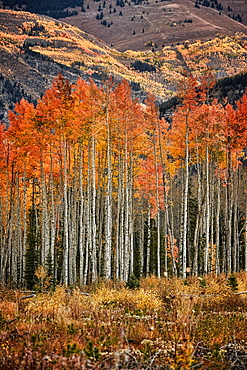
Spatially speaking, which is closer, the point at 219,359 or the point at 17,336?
the point at 219,359

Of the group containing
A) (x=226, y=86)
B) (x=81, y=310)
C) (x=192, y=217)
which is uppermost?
(x=226, y=86)

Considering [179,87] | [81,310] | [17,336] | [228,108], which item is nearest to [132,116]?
[179,87]

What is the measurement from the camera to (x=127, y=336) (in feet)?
22.1

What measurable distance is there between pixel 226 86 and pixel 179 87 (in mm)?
88033

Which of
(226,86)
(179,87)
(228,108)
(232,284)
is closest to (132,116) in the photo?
(179,87)

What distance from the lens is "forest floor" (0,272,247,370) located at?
16.8 ft

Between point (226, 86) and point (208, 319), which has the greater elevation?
point (226, 86)

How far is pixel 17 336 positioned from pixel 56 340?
887mm

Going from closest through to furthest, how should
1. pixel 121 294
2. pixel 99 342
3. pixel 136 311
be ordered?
pixel 99 342 → pixel 136 311 → pixel 121 294

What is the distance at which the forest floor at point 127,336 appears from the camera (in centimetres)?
511

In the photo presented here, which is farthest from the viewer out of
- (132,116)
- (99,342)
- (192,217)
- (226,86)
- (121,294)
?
(226,86)

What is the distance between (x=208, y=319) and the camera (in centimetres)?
850

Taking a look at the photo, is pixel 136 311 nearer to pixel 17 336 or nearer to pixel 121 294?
pixel 121 294

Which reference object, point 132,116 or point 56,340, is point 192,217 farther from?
point 56,340
